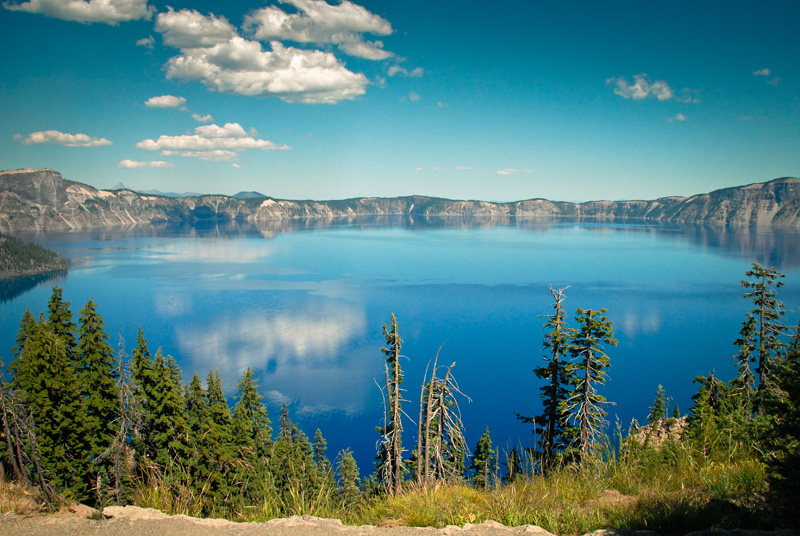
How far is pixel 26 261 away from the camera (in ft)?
431

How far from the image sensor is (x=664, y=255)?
137750 millimetres

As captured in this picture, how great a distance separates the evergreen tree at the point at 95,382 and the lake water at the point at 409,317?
16.4m

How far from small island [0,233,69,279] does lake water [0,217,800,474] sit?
291 inches

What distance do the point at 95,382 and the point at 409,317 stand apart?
51492 millimetres

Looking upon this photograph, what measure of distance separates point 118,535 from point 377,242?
18348 centimetres

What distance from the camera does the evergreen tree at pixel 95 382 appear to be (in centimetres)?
1762

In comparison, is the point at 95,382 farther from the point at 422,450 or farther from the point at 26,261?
the point at 26,261

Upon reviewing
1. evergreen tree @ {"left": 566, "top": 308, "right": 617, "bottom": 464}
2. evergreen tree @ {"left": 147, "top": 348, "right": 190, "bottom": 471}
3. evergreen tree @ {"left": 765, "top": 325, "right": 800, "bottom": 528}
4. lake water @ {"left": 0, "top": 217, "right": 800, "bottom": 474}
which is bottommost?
lake water @ {"left": 0, "top": 217, "right": 800, "bottom": 474}

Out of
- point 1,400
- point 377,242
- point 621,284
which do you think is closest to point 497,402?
point 1,400

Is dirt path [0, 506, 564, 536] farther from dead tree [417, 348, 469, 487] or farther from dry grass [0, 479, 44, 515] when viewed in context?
dead tree [417, 348, 469, 487]

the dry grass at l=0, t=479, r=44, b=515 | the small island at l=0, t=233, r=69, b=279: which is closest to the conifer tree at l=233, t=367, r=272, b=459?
the dry grass at l=0, t=479, r=44, b=515

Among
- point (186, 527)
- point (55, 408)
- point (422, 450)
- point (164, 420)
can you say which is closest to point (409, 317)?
point (422, 450)

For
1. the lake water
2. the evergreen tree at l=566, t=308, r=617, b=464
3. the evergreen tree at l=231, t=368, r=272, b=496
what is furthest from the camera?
the lake water

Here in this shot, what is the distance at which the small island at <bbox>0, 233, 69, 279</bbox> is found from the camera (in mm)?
125938
